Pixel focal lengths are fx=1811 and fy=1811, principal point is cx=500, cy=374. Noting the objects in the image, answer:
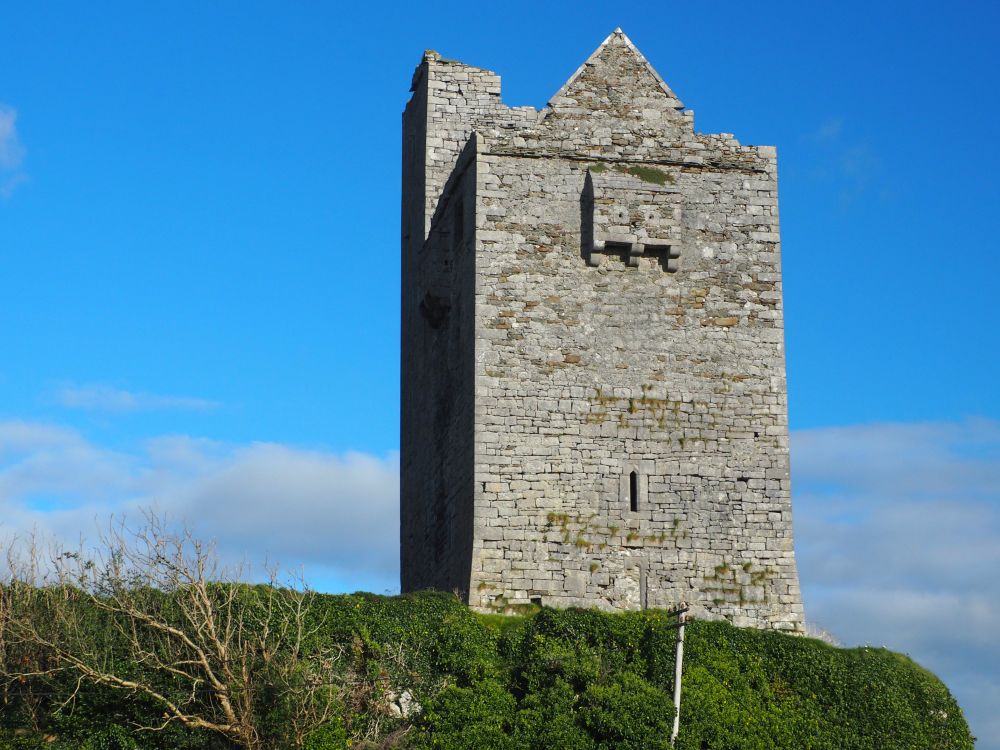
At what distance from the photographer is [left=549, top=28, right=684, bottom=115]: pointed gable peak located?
30312 millimetres

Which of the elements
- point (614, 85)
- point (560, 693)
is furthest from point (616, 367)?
point (560, 693)

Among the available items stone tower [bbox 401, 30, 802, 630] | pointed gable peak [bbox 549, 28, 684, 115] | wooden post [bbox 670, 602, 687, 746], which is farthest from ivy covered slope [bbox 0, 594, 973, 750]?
pointed gable peak [bbox 549, 28, 684, 115]

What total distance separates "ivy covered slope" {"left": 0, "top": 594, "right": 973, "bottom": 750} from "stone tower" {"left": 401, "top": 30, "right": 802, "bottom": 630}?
117 cm

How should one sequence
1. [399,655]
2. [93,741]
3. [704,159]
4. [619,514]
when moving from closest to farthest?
[93,741], [399,655], [619,514], [704,159]

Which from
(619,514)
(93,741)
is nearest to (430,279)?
(619,514)

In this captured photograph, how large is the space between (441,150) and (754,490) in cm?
1011

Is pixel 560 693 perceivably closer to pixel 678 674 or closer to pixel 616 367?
pixel 678 674

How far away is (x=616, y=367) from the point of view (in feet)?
95.0

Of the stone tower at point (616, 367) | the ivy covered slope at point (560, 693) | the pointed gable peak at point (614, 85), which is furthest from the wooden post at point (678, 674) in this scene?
the pointed gable peak at point (614, 85)

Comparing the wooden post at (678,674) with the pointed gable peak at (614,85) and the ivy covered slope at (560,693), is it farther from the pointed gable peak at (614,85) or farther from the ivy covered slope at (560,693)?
the pointed gable peak at (614,85)

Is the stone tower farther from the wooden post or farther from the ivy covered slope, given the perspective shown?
the wooden post

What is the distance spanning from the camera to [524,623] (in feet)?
88.4

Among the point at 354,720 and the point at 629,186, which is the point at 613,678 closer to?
the point at 354,720

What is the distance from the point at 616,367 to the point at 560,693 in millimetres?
5800
